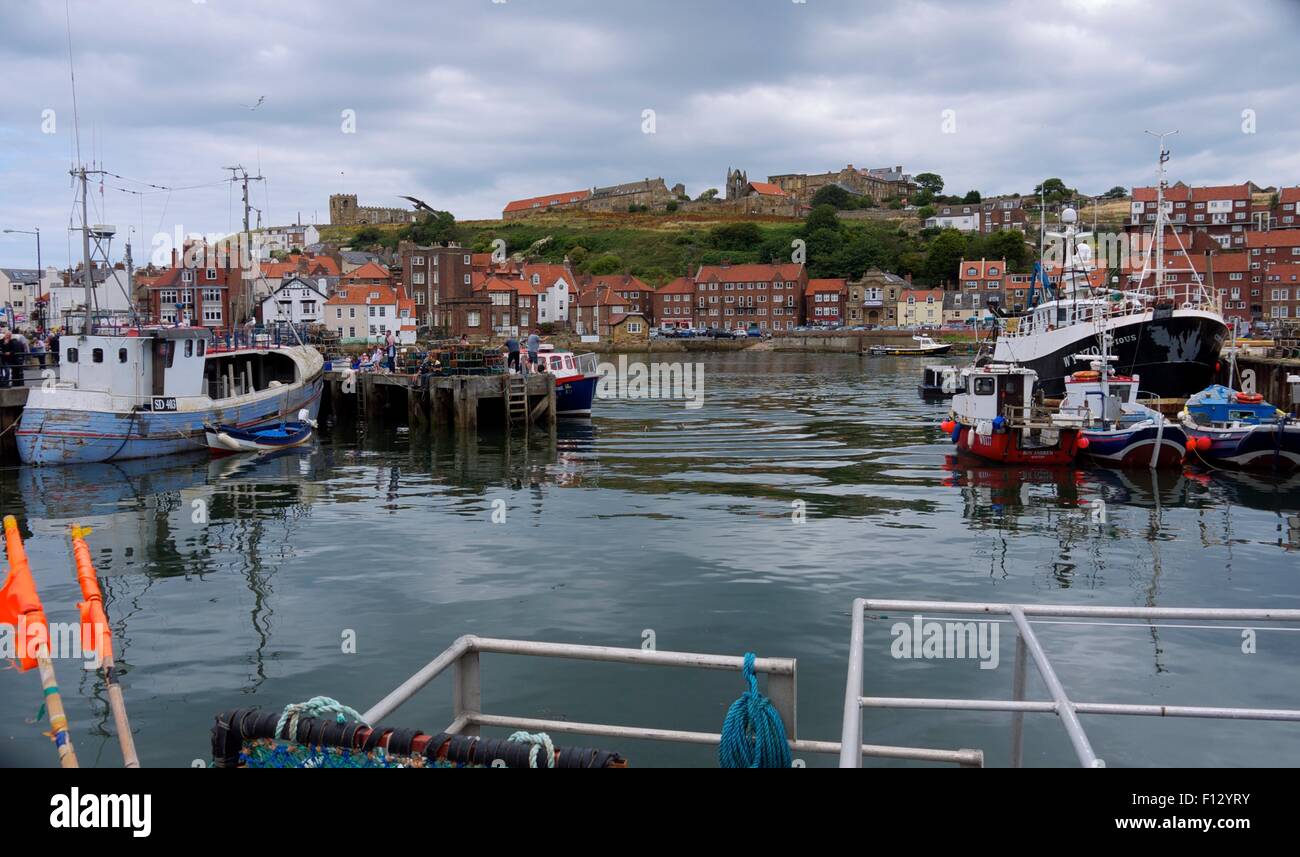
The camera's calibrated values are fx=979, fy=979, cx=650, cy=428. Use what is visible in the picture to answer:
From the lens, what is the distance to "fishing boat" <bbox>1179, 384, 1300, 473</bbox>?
29109 millimetres

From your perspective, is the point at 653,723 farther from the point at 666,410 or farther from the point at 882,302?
the point at 882,302

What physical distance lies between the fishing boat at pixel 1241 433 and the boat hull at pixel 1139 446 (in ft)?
2.88

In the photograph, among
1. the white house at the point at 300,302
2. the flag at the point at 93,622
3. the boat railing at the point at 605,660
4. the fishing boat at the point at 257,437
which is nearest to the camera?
the flag at the point at 93,622

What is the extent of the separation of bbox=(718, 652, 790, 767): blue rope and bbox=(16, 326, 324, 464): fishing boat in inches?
1236

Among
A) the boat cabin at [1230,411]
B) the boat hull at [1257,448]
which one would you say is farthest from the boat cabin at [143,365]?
the boat cabin at [1230,411]

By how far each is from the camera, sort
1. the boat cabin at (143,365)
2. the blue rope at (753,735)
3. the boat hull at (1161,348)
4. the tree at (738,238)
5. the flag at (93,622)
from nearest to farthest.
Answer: the flag at (93,622)
the blue rope at (753,735)
the boat cabin at (143,365)
the boat hull at (1161,348)
the tree at (738,238)

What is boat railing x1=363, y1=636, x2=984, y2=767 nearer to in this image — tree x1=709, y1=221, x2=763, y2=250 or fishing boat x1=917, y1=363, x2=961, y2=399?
fishing boat x1=917, y1=363, x2=961, y2=399

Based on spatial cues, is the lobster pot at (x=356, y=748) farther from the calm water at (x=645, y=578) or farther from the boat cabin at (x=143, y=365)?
the boat cabin at (x=143, y=365)

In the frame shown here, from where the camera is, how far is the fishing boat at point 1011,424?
30750 millimetres

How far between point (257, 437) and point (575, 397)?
55.0 ft

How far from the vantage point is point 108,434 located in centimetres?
3153
